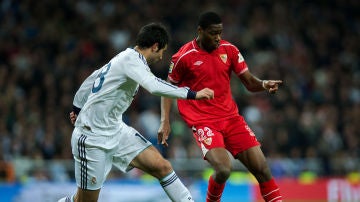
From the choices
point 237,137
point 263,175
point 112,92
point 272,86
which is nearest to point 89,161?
point 112,92

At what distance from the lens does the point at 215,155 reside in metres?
8.16

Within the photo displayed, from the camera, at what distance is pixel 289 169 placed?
16.1 meters

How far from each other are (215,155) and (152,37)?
4.92 ft

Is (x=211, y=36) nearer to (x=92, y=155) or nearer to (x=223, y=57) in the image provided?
(x=223, y=57)

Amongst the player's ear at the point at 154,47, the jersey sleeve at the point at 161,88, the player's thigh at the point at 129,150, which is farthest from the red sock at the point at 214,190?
the player's ear at the point at 154,47

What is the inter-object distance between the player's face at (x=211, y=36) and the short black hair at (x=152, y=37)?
684mm

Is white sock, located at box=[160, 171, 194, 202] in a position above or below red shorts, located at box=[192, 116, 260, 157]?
below

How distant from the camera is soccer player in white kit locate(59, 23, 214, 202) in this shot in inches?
304

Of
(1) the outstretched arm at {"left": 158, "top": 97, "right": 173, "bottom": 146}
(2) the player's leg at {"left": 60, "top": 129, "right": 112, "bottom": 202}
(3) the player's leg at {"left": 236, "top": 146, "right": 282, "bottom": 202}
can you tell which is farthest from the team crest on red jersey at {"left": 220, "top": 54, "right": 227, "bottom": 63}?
(2) the player's leg at {"left": 60, "top": 129, "right": 112, "bottom": 202}

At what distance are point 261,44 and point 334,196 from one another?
5384 millimetres

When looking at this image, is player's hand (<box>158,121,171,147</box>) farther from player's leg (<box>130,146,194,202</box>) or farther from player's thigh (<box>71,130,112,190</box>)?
player's thigh (<box>71,130,112,190</box>)

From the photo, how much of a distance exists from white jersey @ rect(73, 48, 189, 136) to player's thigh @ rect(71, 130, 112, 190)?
120mm

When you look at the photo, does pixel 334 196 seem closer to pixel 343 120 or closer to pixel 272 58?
pixel 343 120

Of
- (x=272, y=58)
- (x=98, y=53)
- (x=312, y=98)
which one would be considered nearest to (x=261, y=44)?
(x=272, y=58)
